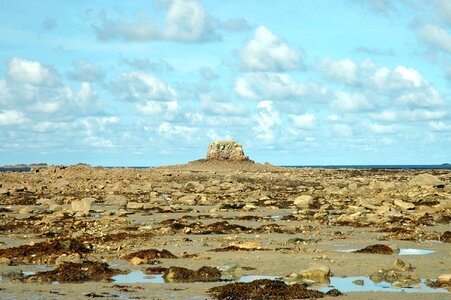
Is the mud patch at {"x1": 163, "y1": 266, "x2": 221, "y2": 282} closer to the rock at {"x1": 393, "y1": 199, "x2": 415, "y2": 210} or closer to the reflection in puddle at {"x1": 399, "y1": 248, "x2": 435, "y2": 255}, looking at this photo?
the reflection in puddle at {"x1": 399, "y1": 248, "x2": 435, "y2": 255}

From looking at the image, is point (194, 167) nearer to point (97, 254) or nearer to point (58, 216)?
point (58, 216)

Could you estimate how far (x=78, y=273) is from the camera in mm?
13250

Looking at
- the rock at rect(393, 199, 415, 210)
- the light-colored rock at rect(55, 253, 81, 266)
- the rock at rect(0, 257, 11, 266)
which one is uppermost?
the rock at rect(393, 199, 415, 210)

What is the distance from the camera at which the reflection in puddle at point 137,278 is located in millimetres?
12852

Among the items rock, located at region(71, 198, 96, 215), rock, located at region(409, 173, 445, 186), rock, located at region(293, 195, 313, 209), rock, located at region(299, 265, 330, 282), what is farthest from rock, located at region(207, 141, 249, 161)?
rock, located at region(299, 265, 330, 282)

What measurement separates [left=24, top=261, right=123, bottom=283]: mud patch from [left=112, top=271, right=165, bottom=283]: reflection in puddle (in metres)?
0.20

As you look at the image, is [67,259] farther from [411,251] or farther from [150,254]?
[411,251]

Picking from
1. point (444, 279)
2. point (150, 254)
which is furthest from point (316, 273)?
point (150, 254)

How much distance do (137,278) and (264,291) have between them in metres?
2.99

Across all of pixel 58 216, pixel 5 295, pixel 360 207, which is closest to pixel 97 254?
pixel 5 295

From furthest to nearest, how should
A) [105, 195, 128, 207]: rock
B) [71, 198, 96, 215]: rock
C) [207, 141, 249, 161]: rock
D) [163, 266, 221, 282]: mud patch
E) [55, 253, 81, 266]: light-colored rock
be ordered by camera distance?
[207, 141, 249, 161]: rock < [105, 195, 128, 207]: rock < [71, 198, 96, 215]: rock < [55, 253, 81, 266]: light-colored rock < [163, 266, 221, 282]: mud patch

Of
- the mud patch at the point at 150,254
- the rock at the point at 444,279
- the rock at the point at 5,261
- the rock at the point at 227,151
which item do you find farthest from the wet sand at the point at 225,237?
the rock at the point at 227,151

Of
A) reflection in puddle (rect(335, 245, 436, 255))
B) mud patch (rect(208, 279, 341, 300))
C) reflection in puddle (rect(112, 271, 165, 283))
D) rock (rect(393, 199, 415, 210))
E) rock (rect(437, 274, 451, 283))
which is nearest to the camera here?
mud patch (rect(208, 279, 341, 300))

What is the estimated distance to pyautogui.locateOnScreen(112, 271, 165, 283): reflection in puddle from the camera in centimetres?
1285
